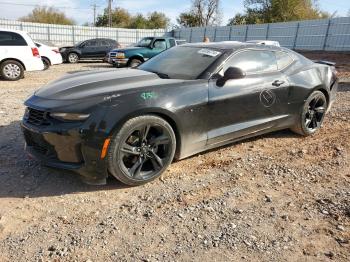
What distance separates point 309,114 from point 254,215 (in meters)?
2.85

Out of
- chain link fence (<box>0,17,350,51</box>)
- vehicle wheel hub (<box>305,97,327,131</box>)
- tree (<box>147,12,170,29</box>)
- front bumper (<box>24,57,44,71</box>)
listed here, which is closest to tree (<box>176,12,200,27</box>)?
tree (<box>147,12,170,29</box>)

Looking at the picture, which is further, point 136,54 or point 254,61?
point 136,54

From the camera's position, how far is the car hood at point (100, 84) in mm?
3805

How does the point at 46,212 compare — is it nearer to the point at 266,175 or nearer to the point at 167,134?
the point at 167,134

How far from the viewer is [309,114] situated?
5641mm

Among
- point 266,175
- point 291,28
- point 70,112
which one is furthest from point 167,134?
point 291,28

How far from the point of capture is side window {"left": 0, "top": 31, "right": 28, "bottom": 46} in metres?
11.4

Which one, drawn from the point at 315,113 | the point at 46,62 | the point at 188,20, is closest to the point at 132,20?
the point at 188,20

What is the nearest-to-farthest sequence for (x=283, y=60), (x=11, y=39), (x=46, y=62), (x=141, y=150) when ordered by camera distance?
(x=141, y=150) → (x=283, y=60) → (x=11, y=39) → (x=46, y=62)

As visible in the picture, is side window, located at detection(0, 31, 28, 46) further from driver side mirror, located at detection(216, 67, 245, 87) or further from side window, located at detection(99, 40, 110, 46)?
side window, located at detection(99, 40, 110, 46)

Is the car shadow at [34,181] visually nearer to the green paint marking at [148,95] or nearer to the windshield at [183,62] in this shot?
the green paint marking at [148,95]

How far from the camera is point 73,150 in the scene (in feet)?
11.6

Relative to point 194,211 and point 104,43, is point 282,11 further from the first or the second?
point 194,211

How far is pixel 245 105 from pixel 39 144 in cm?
254
